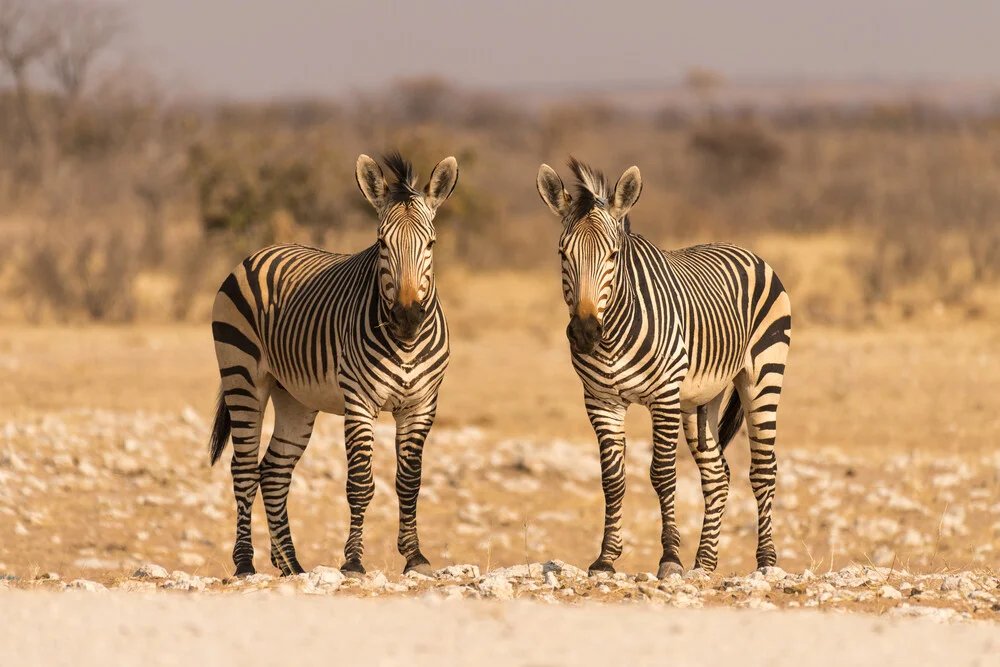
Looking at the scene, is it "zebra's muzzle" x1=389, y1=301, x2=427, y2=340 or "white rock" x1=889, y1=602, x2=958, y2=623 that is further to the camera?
"zebra's muzzle" x1=389, y1=301, x2=427, y2=340

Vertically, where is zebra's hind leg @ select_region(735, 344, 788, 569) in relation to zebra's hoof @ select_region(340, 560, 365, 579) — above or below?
above

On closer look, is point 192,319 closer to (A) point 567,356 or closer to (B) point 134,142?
(A) point 567,356

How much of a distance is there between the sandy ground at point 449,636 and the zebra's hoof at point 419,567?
1544 mm

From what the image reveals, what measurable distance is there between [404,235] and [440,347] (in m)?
0.62

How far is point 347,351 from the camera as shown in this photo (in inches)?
270

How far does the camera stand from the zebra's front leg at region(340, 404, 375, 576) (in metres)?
6.71

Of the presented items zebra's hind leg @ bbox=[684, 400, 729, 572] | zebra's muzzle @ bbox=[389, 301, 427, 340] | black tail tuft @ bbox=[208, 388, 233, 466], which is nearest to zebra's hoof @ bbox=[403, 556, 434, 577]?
zebra's muzzle @ bbox=[389, 301, 427, 340]

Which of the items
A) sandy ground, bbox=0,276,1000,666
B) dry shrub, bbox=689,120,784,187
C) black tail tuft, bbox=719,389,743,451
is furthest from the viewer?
dry shrub, bbox=689,120,784,187

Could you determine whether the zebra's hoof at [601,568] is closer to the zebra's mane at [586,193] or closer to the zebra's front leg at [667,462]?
the zebra's front leg at [667,462]

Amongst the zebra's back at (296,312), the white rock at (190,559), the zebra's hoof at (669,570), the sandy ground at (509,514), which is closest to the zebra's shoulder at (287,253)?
the zebra's back at (296,312)

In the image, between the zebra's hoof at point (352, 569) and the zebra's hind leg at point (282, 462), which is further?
the zebra's hind leg at point (282, 462)

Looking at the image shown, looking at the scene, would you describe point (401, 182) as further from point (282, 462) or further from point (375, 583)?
point (375, 583)

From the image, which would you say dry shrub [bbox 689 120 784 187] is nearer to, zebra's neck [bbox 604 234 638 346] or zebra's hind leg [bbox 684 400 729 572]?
zebra's hind leg [bbox 684 400 729 572]

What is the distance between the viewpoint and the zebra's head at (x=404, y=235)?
653 cm
